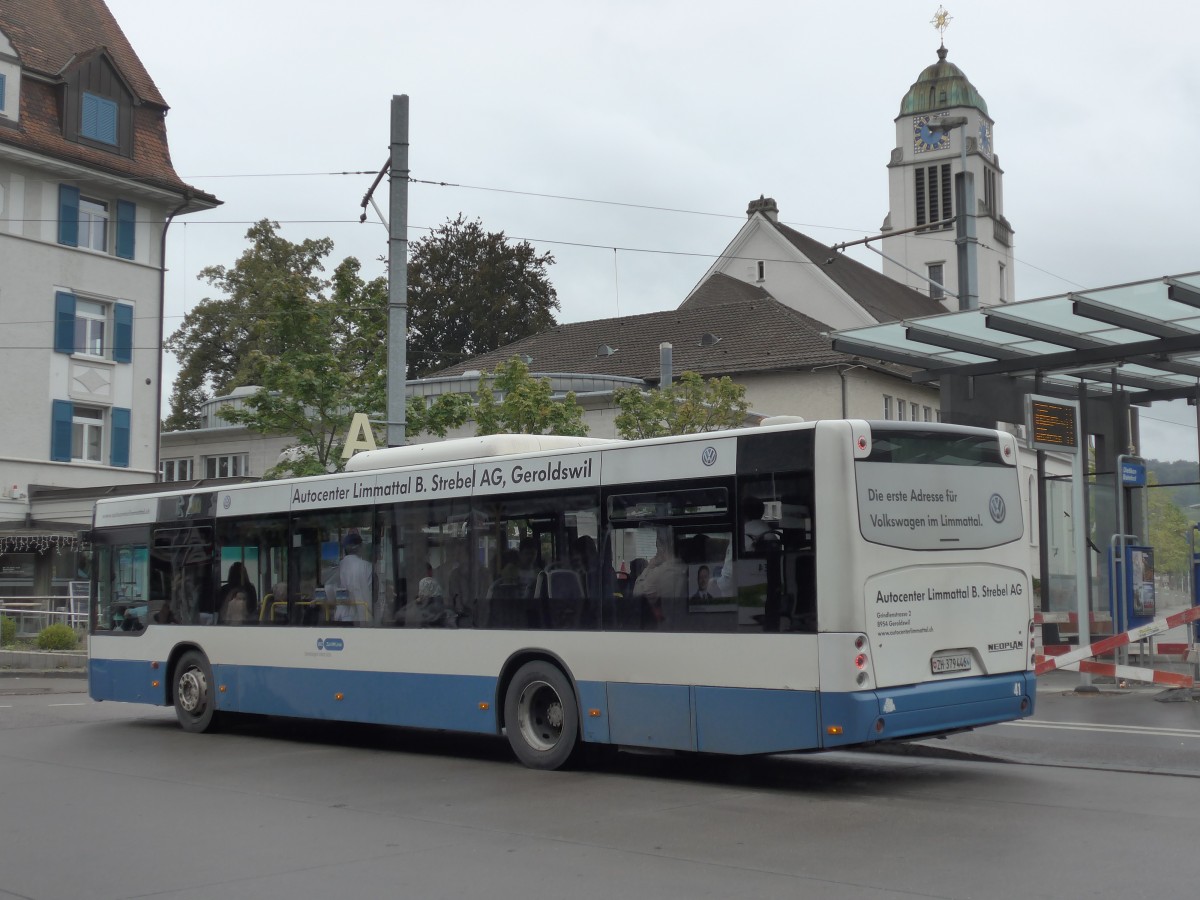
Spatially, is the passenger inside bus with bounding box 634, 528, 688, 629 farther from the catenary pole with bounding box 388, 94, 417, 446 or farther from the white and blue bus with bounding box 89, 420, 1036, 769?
the catenary pole with bounding box 388, 94, 417, 446

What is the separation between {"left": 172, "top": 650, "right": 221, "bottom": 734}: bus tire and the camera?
15859 millimetres

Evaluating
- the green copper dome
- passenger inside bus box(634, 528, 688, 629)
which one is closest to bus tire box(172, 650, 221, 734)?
passenger inside bus box(634, 528, 688, 629)

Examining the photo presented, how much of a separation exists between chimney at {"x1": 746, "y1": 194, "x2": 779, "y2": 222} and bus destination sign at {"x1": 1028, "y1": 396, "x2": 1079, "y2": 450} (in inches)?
1783

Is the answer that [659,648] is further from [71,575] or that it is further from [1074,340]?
[71,575]

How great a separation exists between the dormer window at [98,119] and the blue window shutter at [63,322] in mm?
4757

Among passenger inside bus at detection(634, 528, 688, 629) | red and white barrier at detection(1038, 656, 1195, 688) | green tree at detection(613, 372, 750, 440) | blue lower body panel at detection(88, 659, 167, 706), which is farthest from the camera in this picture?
green tree at detection(613, 372, 750, 440)

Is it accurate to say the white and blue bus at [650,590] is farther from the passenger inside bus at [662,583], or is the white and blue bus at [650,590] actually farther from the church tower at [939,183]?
the church tower at [939,183]

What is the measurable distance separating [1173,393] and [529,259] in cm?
3830

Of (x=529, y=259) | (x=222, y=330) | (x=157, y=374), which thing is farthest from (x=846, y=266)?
(x=157, y=374)

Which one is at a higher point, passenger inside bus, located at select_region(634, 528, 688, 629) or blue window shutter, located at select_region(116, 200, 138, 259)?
blue window shutter, located at select_region(116, 200, 138, 259)

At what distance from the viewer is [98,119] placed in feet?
131

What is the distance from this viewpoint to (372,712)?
45.1ft

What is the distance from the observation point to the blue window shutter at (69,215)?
1510 inches

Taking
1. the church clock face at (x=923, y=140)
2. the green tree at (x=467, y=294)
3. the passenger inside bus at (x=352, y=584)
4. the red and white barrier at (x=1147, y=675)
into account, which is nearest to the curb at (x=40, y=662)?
the passenger inside bus at (x=352, y=584)
